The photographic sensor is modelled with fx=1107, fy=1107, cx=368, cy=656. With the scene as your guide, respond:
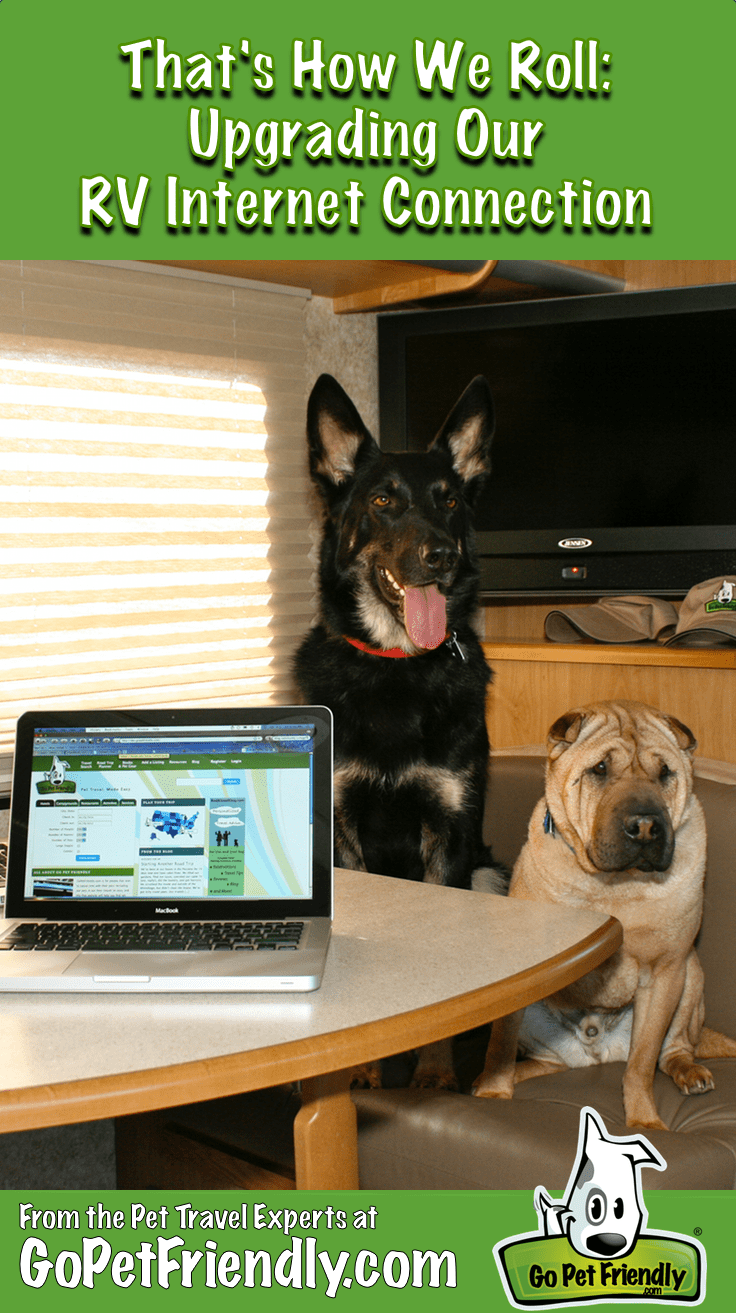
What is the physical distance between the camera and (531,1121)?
1.64 meters

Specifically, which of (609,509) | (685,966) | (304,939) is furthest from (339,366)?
(304,939)

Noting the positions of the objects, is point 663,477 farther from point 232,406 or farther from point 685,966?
point 685,966

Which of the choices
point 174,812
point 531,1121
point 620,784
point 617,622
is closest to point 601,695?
point 617,622

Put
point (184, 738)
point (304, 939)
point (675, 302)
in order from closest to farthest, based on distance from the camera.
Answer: point (304, 939), point (184, 738), point (675, 302)

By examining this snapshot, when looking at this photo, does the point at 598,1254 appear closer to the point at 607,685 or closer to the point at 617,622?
the point at 607,685

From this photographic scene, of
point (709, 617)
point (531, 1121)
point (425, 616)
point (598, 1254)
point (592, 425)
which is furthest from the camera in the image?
point (592, 425)

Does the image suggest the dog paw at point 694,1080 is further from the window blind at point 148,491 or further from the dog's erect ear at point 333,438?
the window blind at point 148,491

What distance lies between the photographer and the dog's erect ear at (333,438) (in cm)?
231

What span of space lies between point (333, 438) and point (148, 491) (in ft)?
2.15

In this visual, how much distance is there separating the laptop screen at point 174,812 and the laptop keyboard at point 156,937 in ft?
0.09

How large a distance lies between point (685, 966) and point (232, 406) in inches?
73.0

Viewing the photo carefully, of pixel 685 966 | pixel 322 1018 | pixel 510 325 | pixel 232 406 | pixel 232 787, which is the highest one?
pixel 510 325

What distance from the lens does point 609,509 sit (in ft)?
9.98

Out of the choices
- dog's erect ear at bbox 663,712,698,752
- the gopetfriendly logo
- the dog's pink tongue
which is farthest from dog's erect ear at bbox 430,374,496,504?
the gopetfriendly logo
